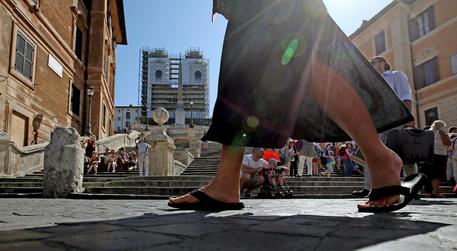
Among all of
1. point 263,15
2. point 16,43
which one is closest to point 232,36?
point 263,15

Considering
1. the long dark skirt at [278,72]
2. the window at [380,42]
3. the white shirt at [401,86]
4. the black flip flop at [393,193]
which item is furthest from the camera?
the window at [380,42]

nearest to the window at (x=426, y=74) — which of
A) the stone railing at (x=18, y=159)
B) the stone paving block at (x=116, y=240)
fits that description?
the stone railing at (x=18, y=159)

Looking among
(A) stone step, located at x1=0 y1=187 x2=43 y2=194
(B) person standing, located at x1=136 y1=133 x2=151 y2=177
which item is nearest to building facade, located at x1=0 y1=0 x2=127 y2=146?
(A) stone step, located at x1=0 y1=187 x2=43 y2=194

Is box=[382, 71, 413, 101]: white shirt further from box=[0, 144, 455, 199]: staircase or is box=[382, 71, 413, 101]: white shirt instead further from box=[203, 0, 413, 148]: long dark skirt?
box=[0, 144, 455, 199]: staircase

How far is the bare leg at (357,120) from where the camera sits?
222 centimetres

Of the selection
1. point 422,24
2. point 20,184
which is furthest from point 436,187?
point 422,24

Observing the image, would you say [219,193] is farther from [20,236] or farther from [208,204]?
[20,236]

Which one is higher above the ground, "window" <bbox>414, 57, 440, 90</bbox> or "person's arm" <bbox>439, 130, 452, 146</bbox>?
"window" <bbox>414, 57, 440, 90</bbox>

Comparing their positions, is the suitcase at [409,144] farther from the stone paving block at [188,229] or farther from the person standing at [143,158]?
the person standing at [143,158]

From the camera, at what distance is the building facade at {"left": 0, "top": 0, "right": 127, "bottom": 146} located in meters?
13.7

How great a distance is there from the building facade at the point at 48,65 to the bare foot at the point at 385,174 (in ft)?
34.9

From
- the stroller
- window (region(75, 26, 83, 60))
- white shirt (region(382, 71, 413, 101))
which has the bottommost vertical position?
the stroller

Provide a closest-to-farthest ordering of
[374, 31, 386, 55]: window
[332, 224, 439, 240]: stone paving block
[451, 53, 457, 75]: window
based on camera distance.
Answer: [332, 224, 439, 240]: stone paving block < [451, 53, 457, 75]: window < [374, 31, 386, 55]: window

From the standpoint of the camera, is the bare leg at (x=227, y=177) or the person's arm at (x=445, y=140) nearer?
the bare leg at (x=227, y=177)
